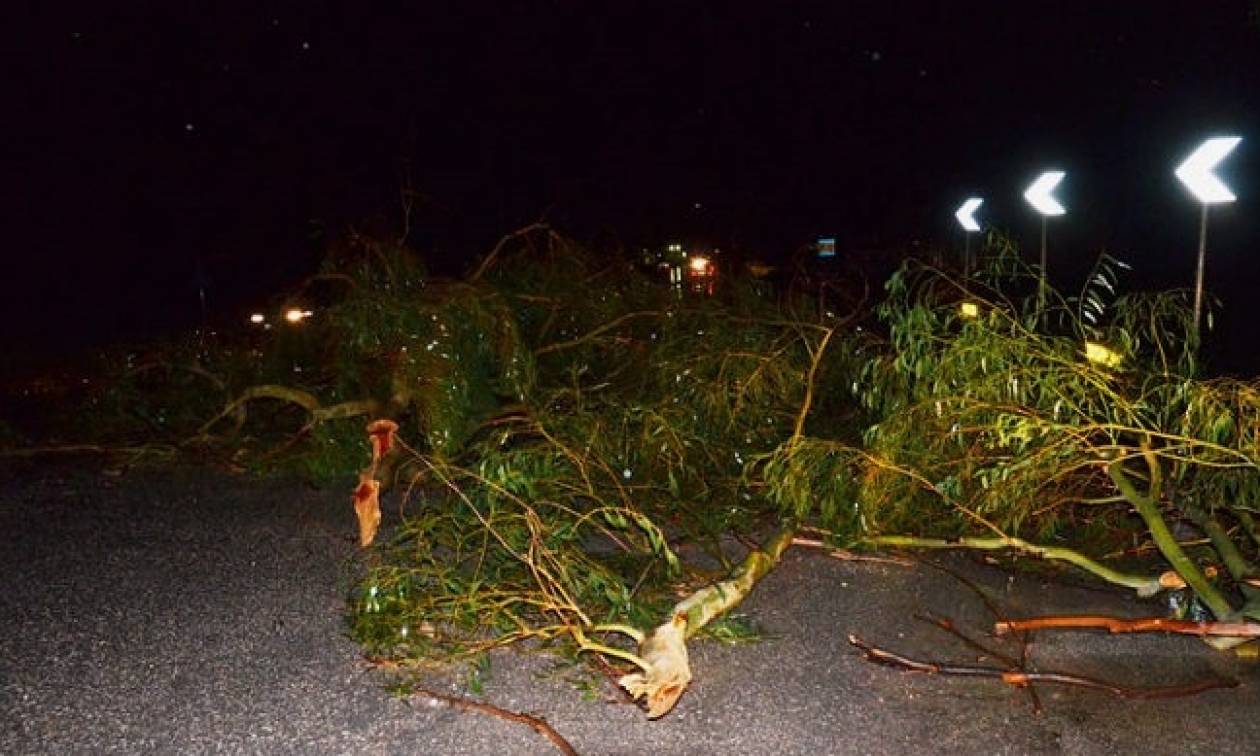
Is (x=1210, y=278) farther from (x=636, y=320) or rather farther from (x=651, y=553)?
(x=651, y=553)

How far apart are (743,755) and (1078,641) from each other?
1649mm

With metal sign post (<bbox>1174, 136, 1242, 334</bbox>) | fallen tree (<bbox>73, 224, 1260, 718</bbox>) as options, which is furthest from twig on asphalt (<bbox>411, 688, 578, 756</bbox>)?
metal sign post (<bbox>1174, 136, 1242, 334</bbox>)

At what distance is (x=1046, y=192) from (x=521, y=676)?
4.65 metres

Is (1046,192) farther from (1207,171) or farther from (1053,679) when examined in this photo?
(1053,679)

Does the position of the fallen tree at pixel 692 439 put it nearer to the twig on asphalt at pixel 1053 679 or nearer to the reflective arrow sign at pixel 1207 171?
the twig on asphalt at pixel 1053 679

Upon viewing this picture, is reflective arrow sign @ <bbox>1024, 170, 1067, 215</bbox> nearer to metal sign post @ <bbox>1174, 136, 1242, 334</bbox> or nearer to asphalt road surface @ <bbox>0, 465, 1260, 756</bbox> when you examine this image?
metal sign post @ <bbox>1174, 136, 1242, 334</bbox>

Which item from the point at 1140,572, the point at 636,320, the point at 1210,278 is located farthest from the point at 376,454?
the point at 1210,278

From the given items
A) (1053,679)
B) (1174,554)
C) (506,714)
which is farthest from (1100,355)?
(506,714)

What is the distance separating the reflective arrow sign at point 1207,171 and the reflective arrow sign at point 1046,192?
117cm

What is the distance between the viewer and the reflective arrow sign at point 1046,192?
589 cm

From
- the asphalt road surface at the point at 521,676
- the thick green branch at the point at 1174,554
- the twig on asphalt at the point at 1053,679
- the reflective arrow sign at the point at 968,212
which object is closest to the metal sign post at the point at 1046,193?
the reflective arrow sign at the point at 968,212

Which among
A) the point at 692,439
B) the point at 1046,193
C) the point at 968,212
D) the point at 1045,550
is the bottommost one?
the point at 1045,550

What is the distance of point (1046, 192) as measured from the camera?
5.94 m

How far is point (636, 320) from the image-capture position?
21.9 feet
